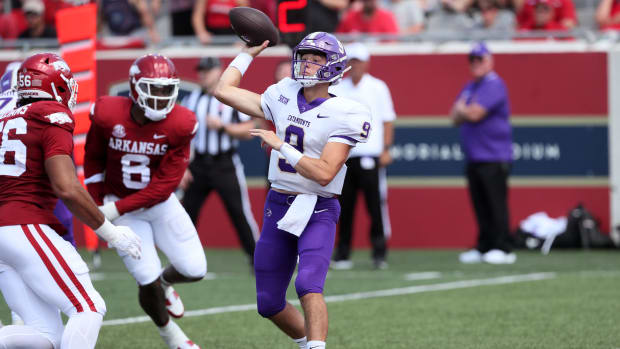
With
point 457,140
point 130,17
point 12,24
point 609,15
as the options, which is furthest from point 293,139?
point 12,24

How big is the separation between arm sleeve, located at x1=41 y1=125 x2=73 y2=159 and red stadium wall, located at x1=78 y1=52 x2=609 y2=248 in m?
7.79

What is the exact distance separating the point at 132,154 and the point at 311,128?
4.60ft

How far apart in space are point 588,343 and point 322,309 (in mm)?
2138

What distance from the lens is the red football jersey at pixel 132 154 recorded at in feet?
20.7

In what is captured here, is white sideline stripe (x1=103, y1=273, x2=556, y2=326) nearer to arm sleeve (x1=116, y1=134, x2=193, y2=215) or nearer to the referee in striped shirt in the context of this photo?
arm sleeve (x1=116, y1=134, x2=193, y2=215)

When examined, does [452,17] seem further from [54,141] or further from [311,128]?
[54,141]

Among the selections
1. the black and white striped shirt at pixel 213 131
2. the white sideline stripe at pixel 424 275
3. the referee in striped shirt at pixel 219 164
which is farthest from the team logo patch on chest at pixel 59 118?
the white sideline stripe at pixel 424 275

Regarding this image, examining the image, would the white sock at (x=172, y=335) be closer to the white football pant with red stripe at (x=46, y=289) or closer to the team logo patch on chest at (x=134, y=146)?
the team logo patch on chest at (x=134, y=146)

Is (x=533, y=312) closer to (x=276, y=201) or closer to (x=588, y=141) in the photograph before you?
(x=276, y=201)

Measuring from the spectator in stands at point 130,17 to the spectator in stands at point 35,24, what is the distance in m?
0.81

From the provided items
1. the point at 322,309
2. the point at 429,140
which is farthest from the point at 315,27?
the point at 322,309

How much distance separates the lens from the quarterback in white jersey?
5355 mm

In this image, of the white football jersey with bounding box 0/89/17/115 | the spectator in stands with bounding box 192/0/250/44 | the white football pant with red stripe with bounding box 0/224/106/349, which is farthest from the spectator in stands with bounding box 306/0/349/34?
the white football pant with red stripe with bounding box 0/224/106/349

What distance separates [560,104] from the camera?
40.4ft
